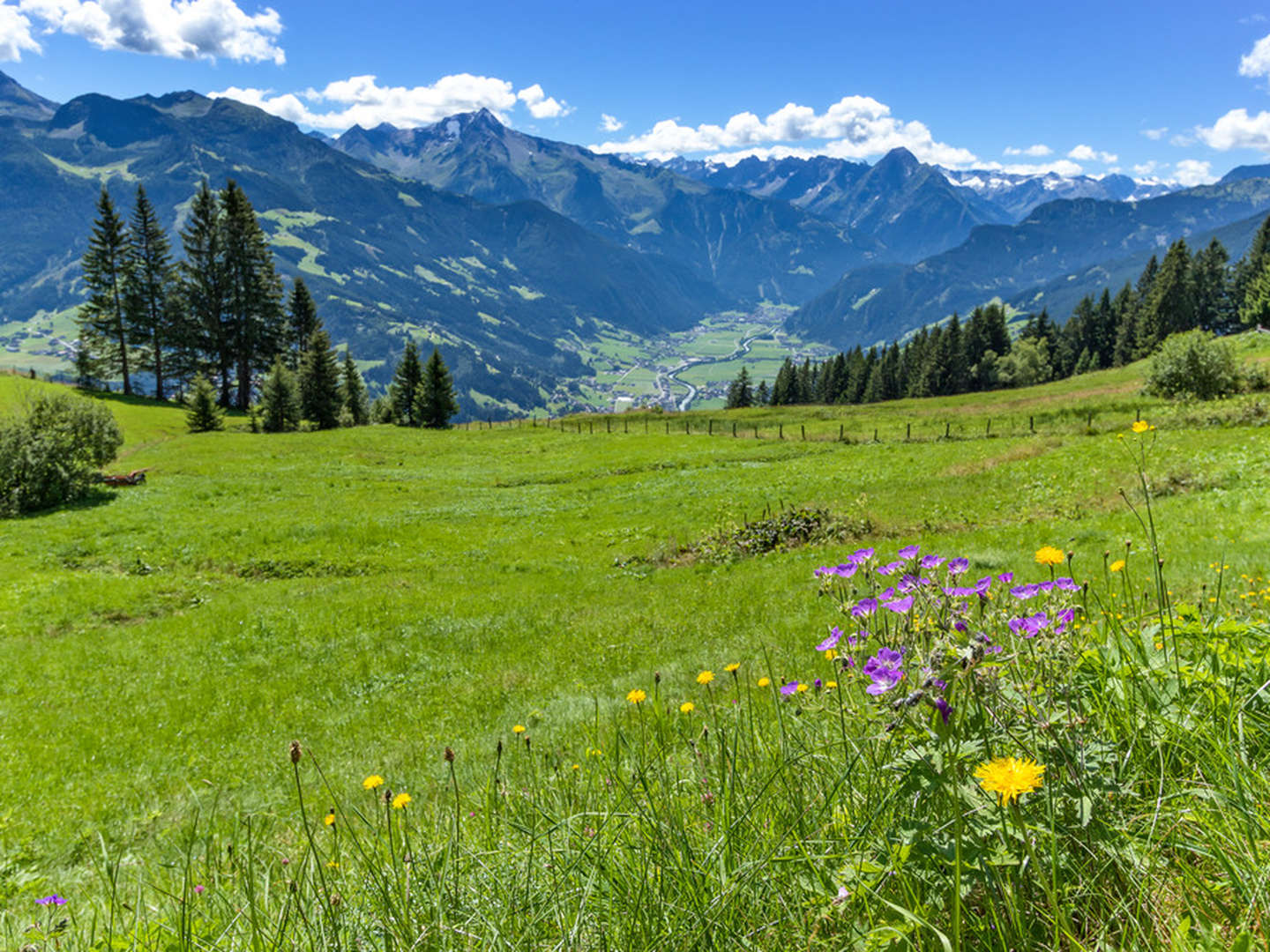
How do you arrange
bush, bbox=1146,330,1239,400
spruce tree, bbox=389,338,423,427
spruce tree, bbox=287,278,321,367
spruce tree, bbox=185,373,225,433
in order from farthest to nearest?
spruce tree, bbox=287,278,321,367 < spruce tree, bbox=389,338,423,427 < spruce tree, bbox=185,373,225,433 < bush, bbox=1146,330,1239,400

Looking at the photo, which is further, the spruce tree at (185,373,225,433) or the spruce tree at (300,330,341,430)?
the spruce tree at (300,330,341,430)

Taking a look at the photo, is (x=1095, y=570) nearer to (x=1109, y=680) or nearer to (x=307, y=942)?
(x=1109, y=680)

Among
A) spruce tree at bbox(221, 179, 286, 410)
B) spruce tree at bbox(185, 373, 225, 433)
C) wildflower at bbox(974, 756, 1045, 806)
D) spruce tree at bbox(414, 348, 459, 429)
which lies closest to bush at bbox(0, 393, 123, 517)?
spruce tree at bbox(185, 373, 225, 433)

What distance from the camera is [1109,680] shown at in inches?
Answer: 93.3

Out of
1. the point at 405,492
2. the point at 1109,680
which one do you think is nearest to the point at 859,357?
the point at 405,492

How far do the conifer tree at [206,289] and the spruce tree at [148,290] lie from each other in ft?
6.28

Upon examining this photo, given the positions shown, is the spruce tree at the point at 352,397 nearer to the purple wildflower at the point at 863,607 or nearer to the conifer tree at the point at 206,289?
the conifer tree at the point at 206,289

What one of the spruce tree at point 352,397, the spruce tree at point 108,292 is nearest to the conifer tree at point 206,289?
the spruce tree at point 108,292

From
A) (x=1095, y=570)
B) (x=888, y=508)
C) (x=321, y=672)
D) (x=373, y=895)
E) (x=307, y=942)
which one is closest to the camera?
(x=307, y=942)

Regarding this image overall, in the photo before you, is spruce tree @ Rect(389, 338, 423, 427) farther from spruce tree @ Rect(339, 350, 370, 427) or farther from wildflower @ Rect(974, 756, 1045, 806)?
wildflower @ Rect(974, 756, 1045, 806)

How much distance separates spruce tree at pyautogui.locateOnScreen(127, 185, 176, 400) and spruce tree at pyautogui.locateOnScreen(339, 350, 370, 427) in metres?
18.5

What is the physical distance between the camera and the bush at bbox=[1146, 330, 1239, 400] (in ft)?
144

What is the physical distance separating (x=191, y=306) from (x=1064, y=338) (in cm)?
14090

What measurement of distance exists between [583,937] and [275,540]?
26.3m
